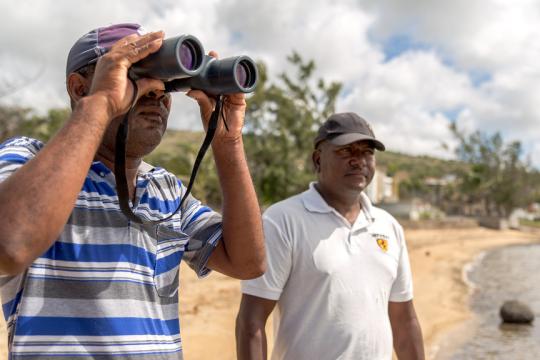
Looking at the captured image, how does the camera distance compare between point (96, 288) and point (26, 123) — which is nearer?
point (96, 288)

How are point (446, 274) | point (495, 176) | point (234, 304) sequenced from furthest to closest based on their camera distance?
point (495, 176) < point (446, 274) < point (234, 304)

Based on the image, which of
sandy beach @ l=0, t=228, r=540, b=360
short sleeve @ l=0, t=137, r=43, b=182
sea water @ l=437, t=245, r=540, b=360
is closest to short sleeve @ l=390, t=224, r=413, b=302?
short sleeve @ l=0, t=137, r=43, b=182

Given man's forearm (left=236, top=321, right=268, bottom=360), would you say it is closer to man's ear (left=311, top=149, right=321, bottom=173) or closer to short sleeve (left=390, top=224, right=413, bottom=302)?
short sleeve (left=390, top=224, right=413, bottom=302)

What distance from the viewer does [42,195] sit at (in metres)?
1.05

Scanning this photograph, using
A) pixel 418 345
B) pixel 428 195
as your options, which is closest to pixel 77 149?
pixel 418 345

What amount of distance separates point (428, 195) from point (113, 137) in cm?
5599

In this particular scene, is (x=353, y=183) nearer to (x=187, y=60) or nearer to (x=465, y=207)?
(x=187, y=60)

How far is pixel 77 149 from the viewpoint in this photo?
1.11 meters

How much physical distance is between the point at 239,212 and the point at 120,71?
521 mm

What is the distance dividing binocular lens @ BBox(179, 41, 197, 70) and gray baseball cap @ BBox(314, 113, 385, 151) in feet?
4.06

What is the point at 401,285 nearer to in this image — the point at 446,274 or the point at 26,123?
the point at 26,123

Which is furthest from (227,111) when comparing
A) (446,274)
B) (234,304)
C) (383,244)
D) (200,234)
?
(446,274)

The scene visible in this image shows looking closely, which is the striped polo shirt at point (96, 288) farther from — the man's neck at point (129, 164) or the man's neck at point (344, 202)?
the man's neck at point (344, 202)

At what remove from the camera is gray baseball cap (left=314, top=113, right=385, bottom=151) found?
98.1 inches
